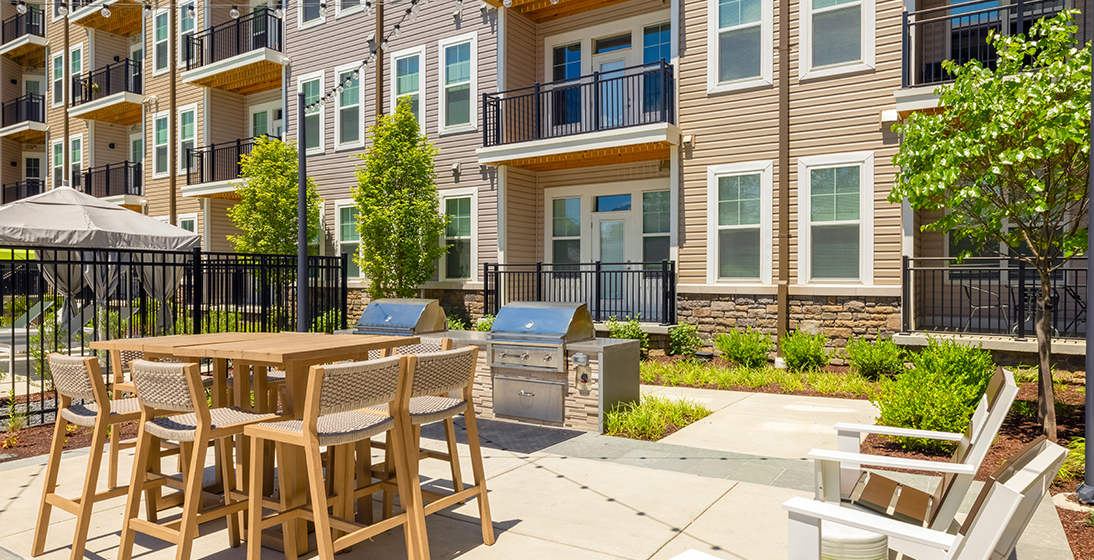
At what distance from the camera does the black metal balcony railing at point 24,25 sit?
82.9 ft

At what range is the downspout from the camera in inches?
451

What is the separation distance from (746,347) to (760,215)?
244 cm

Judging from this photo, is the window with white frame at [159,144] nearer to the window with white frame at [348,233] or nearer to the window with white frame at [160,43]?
the window with white frame at [160,43]

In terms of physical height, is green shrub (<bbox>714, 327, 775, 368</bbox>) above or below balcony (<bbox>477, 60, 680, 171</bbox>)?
below

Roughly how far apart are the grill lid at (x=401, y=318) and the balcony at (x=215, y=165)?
11.7 m

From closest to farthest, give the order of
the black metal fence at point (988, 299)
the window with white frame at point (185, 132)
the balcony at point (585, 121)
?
the black metal fence at point (988, 299) < the balcony at point (585, 121) < the window with white frame at point (185, 132)

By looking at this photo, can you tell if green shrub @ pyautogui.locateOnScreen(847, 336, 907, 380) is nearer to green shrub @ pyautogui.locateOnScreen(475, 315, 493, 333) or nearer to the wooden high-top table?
green shrub @ pyautogui.locateOnScreen(475, 315, 493, 333)

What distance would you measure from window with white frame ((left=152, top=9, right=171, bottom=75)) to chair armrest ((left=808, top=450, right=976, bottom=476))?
22257 mm

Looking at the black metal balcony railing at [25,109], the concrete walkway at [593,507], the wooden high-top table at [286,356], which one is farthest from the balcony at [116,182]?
the wooden high-top table at [286,356]

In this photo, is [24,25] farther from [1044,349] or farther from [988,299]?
[1044,349]

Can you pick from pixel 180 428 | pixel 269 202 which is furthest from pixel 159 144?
pixel 180 428

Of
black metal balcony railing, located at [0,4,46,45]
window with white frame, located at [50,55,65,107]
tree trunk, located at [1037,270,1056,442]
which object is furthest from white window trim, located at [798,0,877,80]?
black metal balcony railing, located at [0,4,46,45]

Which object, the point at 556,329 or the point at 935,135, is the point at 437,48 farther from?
the point at 935,135

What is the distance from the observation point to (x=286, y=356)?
3.47m
